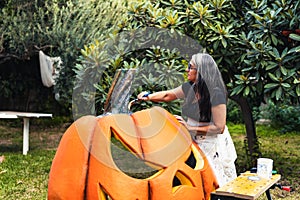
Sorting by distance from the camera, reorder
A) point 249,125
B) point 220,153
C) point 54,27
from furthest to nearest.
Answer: point 54,27 < point 249,125 < point 220,153

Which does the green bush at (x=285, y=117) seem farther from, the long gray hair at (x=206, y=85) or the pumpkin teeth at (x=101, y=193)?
the pumpkin teeth at (x=101, y=193)

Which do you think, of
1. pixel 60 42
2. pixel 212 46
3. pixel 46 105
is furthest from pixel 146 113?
pixel 46 105

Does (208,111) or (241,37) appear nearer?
(208,111)

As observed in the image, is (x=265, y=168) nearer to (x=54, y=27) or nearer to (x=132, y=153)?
(x=132, y=153)

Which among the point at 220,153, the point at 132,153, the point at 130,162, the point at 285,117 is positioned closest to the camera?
the point at 132,153

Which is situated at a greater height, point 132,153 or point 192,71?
point 192,71

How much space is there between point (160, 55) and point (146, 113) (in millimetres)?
2190

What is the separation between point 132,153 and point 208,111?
79cm

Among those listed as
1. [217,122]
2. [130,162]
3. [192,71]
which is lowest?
[130,162]

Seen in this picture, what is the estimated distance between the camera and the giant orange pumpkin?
2742 millimetres

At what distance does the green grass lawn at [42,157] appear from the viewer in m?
5.14

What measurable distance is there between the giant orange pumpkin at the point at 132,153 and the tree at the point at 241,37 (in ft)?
6.74

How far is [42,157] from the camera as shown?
7.04 m

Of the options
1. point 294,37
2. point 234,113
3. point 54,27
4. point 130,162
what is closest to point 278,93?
point 294,37
